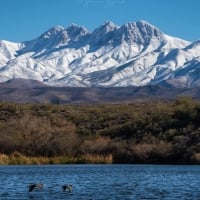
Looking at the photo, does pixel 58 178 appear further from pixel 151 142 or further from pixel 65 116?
pixel 65 116

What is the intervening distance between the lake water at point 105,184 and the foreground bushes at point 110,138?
45.4 ft

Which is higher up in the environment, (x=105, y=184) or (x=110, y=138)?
(x=110, y=138)

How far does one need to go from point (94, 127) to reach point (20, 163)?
18.1m

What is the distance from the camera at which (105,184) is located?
45.2m

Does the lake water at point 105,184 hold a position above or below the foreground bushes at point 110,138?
below

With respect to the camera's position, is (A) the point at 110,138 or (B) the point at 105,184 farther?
(A) the point at 110,138

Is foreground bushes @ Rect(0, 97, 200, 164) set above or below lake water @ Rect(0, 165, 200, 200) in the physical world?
above

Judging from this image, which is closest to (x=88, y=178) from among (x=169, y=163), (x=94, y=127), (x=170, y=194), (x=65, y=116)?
(x=170, y=194)

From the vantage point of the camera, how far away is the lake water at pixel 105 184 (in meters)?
37.9

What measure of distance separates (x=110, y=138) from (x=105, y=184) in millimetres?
36210

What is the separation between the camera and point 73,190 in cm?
4150

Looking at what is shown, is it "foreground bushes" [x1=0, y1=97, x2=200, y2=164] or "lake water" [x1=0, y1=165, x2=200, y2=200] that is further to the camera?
"foreground bushes" [x1=0, y1=97, x2=200, y2=164]

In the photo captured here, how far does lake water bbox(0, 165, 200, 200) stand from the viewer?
37.9 metres

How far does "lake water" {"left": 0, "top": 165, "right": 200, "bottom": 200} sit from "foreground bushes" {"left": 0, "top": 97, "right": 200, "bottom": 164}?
45.4ft
